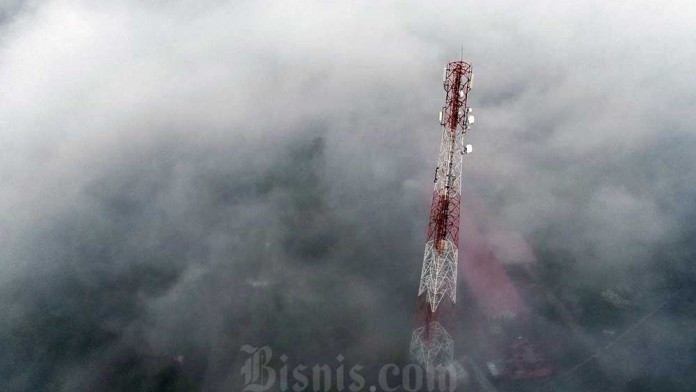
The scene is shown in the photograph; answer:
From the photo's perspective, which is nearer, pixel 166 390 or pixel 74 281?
pixel 166 390

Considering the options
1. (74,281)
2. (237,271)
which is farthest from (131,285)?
(237,271)

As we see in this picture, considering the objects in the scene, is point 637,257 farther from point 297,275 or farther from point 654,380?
point 297,275

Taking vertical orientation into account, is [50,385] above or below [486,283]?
below

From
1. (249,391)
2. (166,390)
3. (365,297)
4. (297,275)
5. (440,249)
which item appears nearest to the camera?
(440,249)

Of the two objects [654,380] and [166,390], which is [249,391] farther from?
[654,380]


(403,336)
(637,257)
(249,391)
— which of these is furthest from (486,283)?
(249,391)

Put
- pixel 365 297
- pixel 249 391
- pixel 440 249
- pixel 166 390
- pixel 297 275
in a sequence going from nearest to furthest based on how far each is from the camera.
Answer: pixel 440 249 < pixel 249 391 < pixel 166 390 < pixel 365 297 < pixel 297 275

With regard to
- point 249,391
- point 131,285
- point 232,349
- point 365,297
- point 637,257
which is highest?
point 637,257
